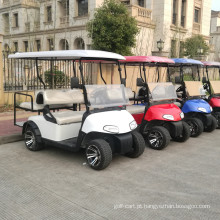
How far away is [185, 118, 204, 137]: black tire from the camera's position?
6079 millimetres

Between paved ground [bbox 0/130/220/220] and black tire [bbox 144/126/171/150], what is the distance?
186 millimetres

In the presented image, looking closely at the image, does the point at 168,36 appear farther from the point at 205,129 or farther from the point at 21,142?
the point at 21,142

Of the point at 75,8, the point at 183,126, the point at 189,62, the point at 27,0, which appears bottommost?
the point at 183,126

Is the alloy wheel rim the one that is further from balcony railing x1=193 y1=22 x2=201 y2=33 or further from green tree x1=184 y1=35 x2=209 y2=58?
balcony railing x1=193 y1=22 x2=201 y2=33

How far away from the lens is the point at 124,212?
9.44 ft

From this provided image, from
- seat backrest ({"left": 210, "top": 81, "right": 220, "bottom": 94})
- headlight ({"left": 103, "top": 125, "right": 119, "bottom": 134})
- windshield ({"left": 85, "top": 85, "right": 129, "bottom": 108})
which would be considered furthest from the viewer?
seat backrest ({"left": 210, "top": 81, "right": 220, "bottom": 94})

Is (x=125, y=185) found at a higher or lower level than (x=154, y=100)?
lower

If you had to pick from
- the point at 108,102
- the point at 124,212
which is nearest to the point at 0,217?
the point at 124,212

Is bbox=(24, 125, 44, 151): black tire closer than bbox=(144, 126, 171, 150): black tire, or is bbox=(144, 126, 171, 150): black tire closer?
bbox=(24, 125, 44, 151): black tire

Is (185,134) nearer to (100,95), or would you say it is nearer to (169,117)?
(169,117)

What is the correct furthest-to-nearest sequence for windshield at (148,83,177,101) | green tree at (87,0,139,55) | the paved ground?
green tree at (87,0,139,55) < windshield at (148,83,177,101) < the paved ground

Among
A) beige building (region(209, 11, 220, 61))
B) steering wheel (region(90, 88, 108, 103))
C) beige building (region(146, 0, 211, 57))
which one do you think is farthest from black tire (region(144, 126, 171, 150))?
beige building (region(209, 11, 220, 61))

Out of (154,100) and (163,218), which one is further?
(154,100)

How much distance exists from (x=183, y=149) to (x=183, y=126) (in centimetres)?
57
